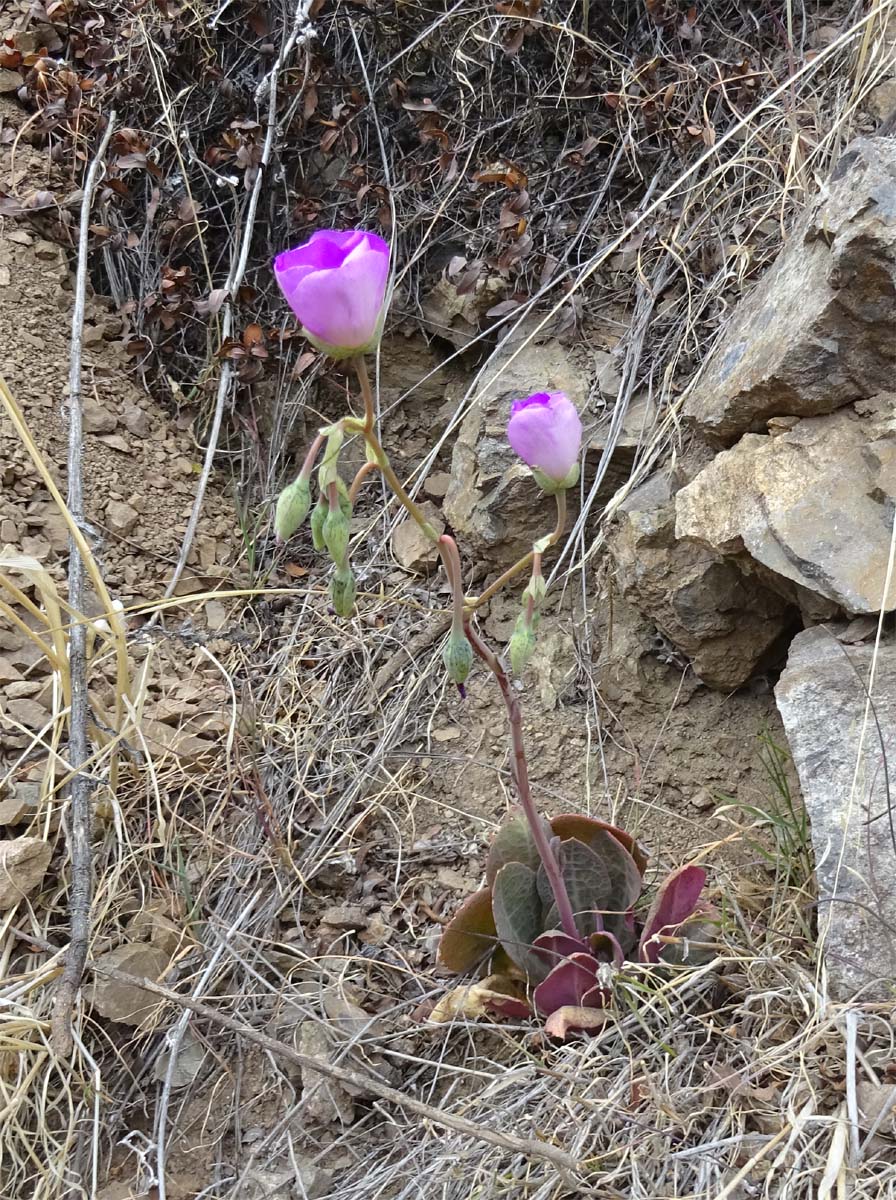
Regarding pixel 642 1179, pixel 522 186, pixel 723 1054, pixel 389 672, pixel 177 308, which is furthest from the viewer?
pixel 177 308

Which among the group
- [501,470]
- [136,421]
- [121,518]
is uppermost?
[501,470]

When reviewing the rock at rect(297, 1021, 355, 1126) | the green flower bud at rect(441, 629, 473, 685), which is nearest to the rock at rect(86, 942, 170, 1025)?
the rock at rect(297, 1021, 355, 1126)

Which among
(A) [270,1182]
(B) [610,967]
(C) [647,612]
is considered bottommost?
(A) [270,1182]

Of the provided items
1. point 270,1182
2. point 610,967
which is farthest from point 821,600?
point 270,1182

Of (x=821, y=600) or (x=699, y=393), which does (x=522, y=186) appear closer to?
(x=699, y=393)

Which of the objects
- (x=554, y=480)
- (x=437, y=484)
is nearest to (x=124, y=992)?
(x=554, y=480)

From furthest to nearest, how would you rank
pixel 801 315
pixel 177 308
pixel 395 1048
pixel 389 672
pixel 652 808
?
pixel 177 308, pixel 389 672, pixel 652 808, pixel 801 315, pixel 395 1048

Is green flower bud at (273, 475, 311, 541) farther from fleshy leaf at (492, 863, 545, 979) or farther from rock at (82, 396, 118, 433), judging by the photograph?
rock at (82, 396, 118, 433)

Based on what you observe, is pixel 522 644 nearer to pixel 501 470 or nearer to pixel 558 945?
pixel 558 945
